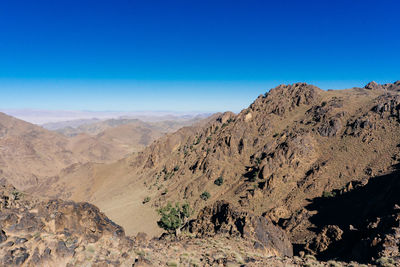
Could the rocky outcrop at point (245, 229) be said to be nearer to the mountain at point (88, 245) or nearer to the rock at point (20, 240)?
the mountain at point (88, 245)

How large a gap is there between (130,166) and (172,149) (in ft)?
51.6

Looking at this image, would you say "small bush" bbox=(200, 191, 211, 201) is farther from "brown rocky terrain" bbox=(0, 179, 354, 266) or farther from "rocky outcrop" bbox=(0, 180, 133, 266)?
"rocky outcrop" bbox=(0, 180, 133, 266)

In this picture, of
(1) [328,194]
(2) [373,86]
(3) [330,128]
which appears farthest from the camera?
(2) [373,86]

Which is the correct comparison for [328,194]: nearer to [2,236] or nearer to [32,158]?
[2,236]

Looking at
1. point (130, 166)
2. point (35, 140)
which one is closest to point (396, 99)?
point (130, 166)

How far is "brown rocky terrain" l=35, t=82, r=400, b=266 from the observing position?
29.5m

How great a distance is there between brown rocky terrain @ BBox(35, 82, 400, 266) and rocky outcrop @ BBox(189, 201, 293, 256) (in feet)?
9.99

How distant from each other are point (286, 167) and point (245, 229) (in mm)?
21026

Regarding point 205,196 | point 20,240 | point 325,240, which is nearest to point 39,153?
point 205,196

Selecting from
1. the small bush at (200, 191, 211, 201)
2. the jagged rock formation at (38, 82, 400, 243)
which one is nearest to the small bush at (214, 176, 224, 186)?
the jagged rock formation at (38, 82, 400, 243)

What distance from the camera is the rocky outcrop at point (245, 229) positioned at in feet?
61.2

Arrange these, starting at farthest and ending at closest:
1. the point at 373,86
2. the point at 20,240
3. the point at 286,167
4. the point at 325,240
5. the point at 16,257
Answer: the point at 373,86
the point at 286,167
the point at 325,240
the point at 20,240
the point at 16,257

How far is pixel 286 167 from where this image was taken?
37000 mm

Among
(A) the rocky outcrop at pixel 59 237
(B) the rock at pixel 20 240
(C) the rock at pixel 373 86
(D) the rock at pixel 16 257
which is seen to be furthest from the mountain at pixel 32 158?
(C) the rock at pixel 373 86
